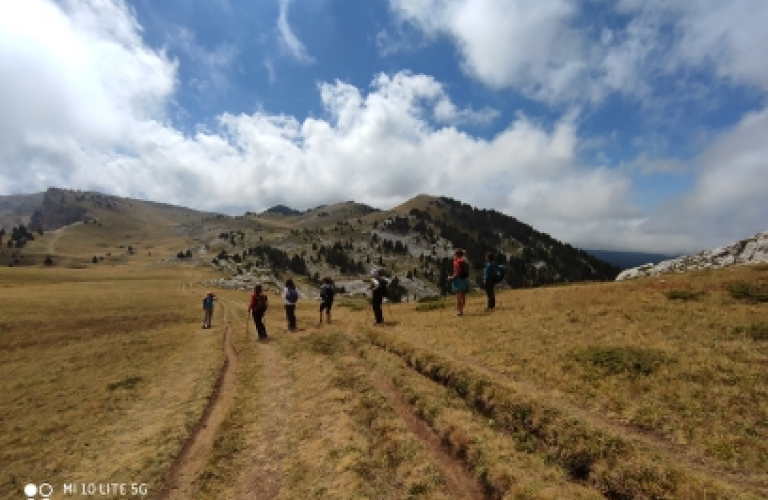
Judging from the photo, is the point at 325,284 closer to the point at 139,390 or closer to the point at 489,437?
the point at 139,390

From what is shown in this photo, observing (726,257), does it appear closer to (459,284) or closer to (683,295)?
(683,295)

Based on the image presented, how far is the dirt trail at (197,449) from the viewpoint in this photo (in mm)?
11953

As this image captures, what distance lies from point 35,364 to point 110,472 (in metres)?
23.5

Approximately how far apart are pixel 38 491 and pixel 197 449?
5.52 m

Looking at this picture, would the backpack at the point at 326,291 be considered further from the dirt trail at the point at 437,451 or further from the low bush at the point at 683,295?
the low bush at the point at 683,295

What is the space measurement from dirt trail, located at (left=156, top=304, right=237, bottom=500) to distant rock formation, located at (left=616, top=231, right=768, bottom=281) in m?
54.8

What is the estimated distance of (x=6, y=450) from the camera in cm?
1725

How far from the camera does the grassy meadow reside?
10227 mm

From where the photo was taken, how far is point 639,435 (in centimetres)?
1091

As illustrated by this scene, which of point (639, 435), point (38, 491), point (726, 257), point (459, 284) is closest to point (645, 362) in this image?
point (639, 435)

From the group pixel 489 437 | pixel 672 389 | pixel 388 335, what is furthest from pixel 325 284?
pixel 672 389

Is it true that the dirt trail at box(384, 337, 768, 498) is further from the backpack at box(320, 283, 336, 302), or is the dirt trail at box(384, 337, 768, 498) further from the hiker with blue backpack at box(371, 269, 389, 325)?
the backpack at box(320, 283, 336, 302)

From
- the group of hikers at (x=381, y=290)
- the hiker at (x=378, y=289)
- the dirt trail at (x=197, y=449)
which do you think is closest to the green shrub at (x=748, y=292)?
the group of hikers at (x=381, y=290)

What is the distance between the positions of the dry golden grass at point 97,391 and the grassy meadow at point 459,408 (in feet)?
0.43
